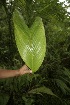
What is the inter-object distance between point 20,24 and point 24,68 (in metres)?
0.39

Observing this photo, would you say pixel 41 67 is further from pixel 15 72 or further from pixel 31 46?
pixel 31 46

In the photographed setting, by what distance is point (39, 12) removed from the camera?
133 cm

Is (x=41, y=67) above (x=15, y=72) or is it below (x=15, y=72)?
below

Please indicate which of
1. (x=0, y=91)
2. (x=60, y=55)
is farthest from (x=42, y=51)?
(x=60, y=55)

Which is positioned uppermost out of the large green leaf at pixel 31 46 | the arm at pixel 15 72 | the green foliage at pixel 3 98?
the large green leaf at pixel 31 46

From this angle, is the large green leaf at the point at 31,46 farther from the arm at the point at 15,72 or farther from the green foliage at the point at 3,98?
the green foliage at the point at 3,98

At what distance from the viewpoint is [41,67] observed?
7.73 feet

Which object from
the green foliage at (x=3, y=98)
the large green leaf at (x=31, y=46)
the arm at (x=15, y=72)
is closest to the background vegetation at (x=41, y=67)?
the green foliage at (x=3, y=98)

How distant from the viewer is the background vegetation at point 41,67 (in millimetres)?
1569

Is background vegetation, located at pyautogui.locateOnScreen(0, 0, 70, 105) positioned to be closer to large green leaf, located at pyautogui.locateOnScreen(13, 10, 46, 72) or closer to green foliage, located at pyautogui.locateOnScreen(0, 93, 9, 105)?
→ green foliage, located at pyautogui.locateOnScreen(0, 93, 9, 105)

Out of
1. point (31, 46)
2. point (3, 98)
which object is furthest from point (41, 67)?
point (31, 46)

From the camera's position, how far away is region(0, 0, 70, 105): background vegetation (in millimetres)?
1569

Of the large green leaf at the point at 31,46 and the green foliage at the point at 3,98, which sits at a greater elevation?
the large green leaf at the point at 31,46

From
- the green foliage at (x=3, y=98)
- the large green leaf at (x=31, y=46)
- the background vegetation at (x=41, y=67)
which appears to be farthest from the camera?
the green foliage at (x=3, y=98)
